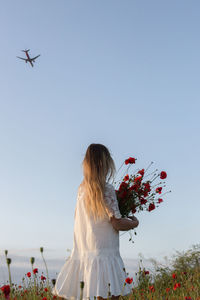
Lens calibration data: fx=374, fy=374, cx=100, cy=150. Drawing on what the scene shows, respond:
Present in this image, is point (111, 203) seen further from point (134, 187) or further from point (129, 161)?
point (129, 161)

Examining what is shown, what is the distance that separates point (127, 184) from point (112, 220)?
1.07 meters

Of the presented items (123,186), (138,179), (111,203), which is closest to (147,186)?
(138,179)

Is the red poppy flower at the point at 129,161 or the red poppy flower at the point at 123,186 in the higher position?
the red poppy flower at the point at 129,161

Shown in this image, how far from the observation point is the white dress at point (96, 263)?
14.4ft

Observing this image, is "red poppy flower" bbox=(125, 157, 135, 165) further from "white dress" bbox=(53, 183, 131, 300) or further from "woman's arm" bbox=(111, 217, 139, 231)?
"woman's arm" bbox=(111, 217, 139, 231)

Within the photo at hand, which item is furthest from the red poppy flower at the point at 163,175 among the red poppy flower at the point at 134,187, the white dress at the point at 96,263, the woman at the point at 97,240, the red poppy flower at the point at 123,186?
the white dress at the point at 96,263

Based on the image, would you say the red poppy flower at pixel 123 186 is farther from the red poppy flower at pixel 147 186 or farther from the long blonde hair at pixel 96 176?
the long blonde hair at pixel 96 176

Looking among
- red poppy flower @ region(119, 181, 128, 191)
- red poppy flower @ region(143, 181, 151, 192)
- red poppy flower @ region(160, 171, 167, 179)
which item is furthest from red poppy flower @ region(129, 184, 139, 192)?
red poppy flower @ region(160, 171, 167, 179)

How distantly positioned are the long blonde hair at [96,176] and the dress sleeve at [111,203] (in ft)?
→ 0.21

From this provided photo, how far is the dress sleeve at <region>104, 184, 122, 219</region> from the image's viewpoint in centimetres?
446

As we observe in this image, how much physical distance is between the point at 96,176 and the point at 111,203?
1.23ft

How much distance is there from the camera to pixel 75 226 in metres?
4.87

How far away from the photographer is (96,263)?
4.46 meters

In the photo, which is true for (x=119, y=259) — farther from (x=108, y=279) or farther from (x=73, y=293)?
(x=73, y=293)
